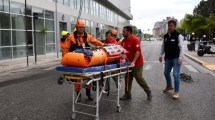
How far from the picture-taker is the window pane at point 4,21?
22417 millimetres

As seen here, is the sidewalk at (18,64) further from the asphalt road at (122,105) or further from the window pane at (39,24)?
the asphalt road at (122,105)

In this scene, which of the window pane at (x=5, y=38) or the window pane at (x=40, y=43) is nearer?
the window pane at (x=5, y=38)

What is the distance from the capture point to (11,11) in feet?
78.4

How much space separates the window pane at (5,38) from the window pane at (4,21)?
0.35m

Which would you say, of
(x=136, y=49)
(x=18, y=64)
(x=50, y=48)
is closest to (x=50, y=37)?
(x=50, y=48)

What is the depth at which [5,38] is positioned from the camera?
22.7m

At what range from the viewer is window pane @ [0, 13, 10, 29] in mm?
22417

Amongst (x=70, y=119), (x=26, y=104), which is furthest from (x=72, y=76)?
(x=26, y=104)

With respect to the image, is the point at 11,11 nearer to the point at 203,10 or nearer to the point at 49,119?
the point at 49,119

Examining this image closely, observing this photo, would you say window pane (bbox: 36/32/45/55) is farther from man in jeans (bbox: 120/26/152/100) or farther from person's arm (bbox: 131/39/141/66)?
person's arm (bbox: 131/39/141/66)

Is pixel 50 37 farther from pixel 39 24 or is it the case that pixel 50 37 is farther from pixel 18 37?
pixel 18 37

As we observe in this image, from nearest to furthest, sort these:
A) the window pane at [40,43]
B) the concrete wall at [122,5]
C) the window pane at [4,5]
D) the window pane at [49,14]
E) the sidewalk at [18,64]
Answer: the sidewalk at [18,64] < the window pane at [4,5] < the window pane at [40,43] < the window pane at [49,14] < the concrete wall at [122,5]

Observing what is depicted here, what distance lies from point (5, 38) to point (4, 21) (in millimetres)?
1195

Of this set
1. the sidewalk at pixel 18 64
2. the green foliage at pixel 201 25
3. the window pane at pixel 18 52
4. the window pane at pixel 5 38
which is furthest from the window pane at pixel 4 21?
the green foliage at pixel 201 25
